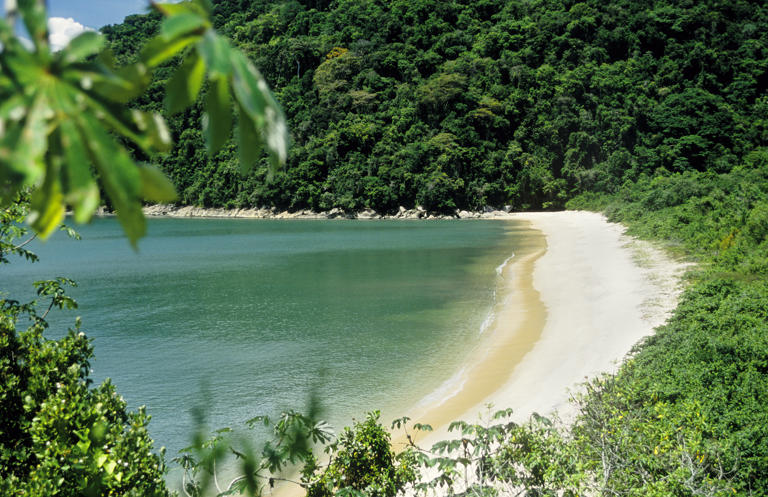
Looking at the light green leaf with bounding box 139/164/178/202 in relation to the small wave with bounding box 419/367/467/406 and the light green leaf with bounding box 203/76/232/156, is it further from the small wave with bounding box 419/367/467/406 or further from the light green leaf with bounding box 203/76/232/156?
the small wave with bounding box 419/367/467/406

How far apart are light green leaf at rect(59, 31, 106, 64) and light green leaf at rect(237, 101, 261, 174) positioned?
18 centimetres

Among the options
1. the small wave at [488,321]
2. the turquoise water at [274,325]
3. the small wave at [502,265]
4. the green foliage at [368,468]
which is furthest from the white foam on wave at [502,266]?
the green foliage at [368,468]

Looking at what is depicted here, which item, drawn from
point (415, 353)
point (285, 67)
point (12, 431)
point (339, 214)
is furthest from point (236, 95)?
point (285, 67)

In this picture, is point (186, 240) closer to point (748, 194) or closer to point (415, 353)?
point (415, 353)

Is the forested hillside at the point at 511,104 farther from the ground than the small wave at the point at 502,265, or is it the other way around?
the forested hillside at the point at 511,104

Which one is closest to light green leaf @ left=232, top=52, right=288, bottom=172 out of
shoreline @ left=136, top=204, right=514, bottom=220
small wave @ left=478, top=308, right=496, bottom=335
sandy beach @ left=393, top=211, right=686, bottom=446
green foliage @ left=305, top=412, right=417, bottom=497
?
green foliage @ left=305, top=412, right=417, bottom=497

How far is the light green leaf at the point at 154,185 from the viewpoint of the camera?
0.56 metres

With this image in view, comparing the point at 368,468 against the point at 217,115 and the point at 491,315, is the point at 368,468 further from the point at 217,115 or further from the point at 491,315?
the point at 491,315

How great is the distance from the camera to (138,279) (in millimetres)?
23062

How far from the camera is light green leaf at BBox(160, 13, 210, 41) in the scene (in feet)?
1.91

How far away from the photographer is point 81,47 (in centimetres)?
59

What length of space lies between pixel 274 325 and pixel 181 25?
46.9ft

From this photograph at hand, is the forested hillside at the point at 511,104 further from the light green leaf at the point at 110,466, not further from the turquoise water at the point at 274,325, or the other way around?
the light green leaf at the point at 110,466

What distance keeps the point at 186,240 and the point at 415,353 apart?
114 feet
